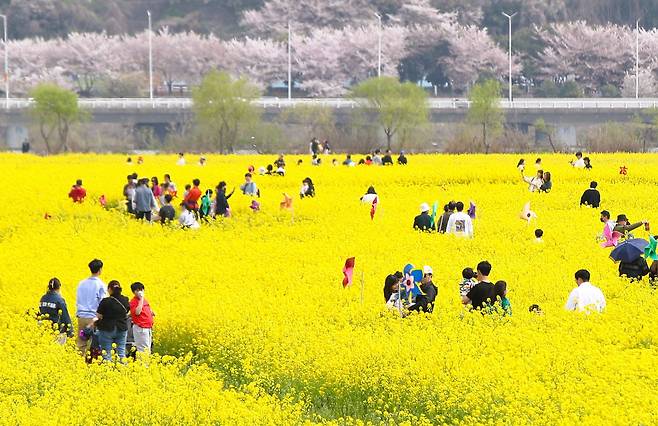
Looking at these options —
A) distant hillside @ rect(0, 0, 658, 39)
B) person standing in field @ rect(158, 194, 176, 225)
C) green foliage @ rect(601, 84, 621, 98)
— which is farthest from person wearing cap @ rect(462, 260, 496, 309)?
distant hillside @ rect(0, 0, 658, 39)

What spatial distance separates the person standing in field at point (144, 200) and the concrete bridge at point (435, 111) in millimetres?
53296

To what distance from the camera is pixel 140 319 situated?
18641 mm

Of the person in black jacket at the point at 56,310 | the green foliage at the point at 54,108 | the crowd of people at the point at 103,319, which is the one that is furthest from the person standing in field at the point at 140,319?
the green foliage at the point at 54,108

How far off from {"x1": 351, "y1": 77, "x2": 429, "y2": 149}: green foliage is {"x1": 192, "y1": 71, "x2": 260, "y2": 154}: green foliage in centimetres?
802

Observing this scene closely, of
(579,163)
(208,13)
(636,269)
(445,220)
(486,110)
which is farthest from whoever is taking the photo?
(208,13)

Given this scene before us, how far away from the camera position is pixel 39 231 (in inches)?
1272

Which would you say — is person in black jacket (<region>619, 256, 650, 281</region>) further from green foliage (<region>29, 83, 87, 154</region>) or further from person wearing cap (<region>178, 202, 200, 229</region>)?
green foliage (<region>29, 83, 87, 154</region>)

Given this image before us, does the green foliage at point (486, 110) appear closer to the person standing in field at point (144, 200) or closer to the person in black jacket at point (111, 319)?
the person standing in field at point (144, 200)

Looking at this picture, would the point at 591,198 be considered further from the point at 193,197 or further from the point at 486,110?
the point at 486,110

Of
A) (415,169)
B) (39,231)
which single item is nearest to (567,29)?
(415,169)

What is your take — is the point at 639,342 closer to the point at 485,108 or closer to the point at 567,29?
the point at 485,108

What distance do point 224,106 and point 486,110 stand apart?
1639 cm

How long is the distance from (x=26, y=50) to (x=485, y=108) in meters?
Answer: 49.6

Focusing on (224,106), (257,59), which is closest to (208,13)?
(257,59)
